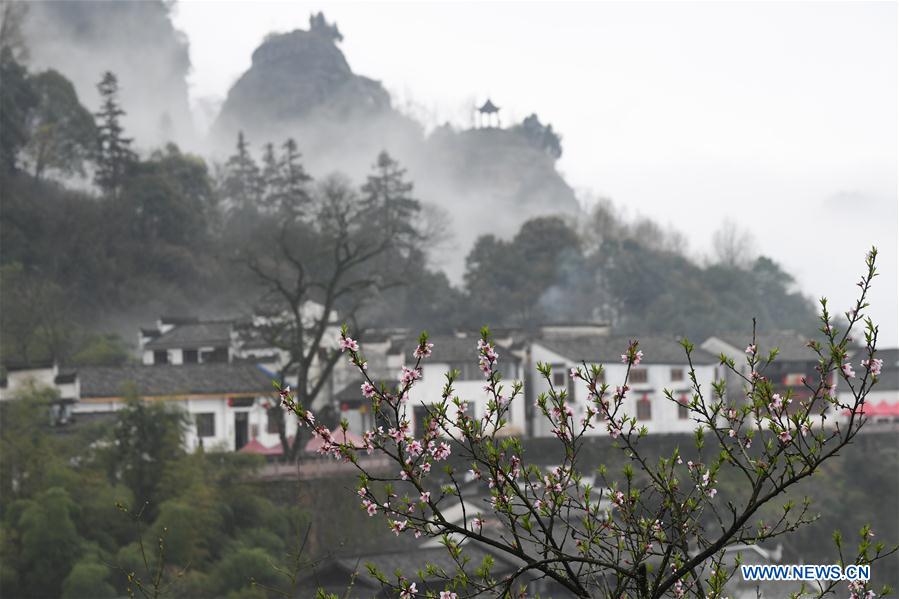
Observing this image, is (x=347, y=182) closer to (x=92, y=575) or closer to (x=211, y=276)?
(x=211, y=276)

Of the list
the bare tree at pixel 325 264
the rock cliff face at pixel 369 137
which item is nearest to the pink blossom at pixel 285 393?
the bare tree at pixel 325 264

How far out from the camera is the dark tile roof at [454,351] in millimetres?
34197

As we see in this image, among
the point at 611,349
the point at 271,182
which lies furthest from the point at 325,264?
the point at 611,349

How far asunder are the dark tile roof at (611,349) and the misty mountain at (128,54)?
37.0 metres

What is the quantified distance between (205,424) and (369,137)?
62.5 meters

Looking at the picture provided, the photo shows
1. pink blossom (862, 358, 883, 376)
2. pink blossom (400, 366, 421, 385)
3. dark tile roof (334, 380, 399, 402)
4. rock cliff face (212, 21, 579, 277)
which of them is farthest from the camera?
rock cliff face (212, 21, 579, 277)

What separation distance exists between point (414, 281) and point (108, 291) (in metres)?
13.0

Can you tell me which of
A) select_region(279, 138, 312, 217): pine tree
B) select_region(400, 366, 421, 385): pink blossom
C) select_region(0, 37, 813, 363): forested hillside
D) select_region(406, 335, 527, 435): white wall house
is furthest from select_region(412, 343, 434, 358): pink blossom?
select_region(279, 138, 312, 217): pine tree

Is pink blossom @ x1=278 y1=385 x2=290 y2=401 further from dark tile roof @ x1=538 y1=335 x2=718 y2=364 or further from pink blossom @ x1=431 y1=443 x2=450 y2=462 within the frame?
dark tile roof @ x1=538 y1=335 x2=718 y2=364

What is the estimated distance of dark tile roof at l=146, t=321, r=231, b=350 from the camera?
3594cm

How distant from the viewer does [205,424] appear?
30516 mm

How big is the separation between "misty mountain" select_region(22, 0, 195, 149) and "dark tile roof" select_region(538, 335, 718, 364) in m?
37.0

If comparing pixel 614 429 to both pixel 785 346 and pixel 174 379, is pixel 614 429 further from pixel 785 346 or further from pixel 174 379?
pixel 785 346

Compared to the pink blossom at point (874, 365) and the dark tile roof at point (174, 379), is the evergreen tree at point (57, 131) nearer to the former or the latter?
the dark tile roof at point (174, 379)
